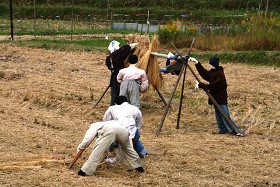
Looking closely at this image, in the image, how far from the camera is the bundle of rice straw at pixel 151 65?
8.01 m

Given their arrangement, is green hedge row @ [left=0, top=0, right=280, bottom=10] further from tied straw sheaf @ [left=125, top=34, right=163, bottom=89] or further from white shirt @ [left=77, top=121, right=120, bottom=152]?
white shirt @ [left=77, top=121, right=120, bottom=152]

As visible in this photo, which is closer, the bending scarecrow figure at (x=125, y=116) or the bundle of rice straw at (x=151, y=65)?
the bending scarecrow figure at (x=125, y=116)

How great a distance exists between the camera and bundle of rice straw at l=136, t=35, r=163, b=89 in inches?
315

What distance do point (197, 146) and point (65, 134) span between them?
2214mm

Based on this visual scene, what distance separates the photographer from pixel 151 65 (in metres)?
8.11

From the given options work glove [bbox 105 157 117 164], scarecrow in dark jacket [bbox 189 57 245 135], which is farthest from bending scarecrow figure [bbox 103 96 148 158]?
scarecrow in dark jacket [bbox 189 57 245 135]

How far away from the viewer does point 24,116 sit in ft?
25.4

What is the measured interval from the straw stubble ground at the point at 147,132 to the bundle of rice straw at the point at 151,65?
763 millimetres

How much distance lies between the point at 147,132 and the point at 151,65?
5.09 ft

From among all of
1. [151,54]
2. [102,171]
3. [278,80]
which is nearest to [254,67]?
[278,80]

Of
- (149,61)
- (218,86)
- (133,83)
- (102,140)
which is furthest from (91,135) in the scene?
(149,61)

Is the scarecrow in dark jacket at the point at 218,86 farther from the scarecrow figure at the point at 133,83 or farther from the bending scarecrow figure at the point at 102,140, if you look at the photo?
the bending scarecrow figure at the point at 102,140

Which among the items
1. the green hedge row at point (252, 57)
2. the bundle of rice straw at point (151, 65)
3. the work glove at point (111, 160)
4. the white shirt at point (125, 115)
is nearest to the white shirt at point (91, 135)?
the white shirt at point (125, 115)

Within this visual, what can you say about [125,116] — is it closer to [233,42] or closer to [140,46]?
[140,46]
